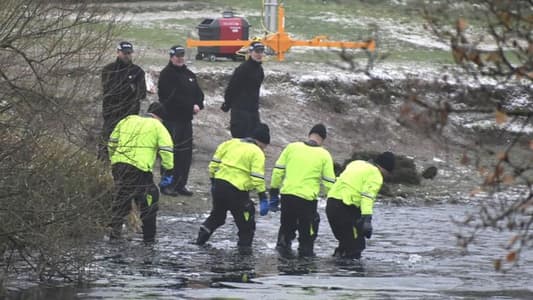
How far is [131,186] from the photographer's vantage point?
1540 centimetres

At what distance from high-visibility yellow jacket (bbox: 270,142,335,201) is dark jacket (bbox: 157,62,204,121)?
3.88 meters

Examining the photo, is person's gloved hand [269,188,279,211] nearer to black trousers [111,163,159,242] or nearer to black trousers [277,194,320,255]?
black trousers [277,194,320,255]

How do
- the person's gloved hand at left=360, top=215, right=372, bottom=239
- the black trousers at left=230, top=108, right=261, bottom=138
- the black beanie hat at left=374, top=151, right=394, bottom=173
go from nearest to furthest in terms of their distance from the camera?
the person's gloved hand at left=360, top=215, right=372, bottom=239 < the black beanie hat at left=374, top=151, right=394, bottom=173 < the black trousers at left=230, top=108, right=261, bottom=138

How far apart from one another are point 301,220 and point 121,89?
2.66 metres

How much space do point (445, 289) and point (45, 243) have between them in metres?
4.21

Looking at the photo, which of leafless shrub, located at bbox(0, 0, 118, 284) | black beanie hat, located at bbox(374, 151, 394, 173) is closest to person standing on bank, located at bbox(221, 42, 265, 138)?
black beanie hat, located at bbox(374, 151, 394, 173)

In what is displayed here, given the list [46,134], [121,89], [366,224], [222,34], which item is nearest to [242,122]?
[121,89]

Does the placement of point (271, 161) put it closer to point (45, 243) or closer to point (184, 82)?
point (184, 82)

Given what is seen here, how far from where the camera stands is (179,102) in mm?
19422

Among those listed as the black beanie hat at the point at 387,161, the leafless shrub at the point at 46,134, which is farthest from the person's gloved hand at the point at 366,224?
the leafless shrub at the point at 46,134

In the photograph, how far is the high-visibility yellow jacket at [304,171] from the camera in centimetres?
1562

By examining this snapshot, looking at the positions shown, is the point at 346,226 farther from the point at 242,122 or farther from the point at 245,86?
the point at 245,86

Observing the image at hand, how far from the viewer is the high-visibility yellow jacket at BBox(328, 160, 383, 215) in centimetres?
1519

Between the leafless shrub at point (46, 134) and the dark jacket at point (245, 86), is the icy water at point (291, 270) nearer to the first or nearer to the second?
the leafless shrub at point (46, 134)
